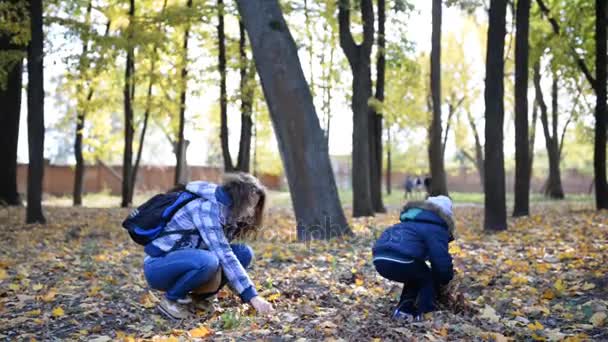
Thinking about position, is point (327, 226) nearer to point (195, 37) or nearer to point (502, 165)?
point (502, 165)

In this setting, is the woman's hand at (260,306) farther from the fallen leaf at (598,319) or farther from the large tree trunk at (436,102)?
the large tree trunk at (436,102)

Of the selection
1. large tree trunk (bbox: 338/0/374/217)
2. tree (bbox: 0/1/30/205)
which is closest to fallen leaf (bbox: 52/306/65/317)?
large tree trunk (bbox: 338/0/374/217)

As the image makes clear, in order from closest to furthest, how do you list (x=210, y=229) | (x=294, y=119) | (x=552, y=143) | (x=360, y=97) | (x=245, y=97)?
(x=210, y=229) < (x=294, y=119) < (x=360, y=97) < (x=245, y=97) < (x=552, y=143)

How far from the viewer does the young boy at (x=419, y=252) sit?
4.76 meters

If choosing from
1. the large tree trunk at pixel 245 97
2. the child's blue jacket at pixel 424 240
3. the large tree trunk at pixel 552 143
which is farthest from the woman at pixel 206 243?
the large tree trunk at pixel 552 143

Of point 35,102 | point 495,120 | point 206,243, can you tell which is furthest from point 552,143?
point 206,243

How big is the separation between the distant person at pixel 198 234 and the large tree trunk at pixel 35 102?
8955 millimetres

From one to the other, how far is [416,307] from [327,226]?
4808mm

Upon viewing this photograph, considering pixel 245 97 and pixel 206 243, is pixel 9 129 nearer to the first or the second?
pixel 245 97

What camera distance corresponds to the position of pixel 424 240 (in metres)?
4.80

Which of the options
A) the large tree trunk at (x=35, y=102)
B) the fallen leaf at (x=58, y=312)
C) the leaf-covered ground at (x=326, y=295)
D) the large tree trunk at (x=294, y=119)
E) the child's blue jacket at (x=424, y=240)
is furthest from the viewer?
the large tree trunk at (x=35, y=102)

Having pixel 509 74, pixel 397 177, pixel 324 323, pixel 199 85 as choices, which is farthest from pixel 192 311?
pixel 397 177

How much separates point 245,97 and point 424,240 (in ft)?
51.3

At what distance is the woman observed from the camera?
4742 millimetres
